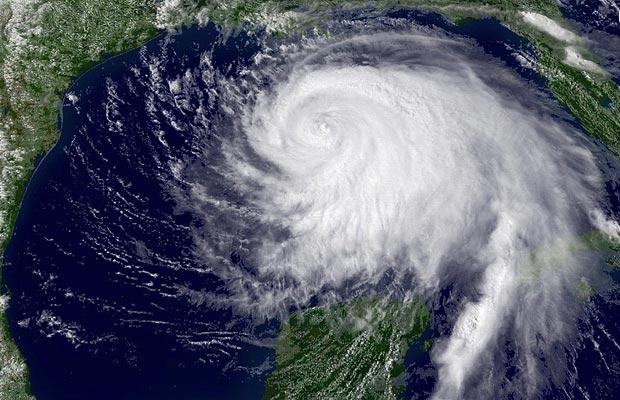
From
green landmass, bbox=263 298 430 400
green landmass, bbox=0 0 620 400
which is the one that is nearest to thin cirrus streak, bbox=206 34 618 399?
green landmass, bbox=263 298 430 400

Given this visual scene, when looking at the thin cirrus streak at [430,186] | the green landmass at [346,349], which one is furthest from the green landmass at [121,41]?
the green landmass at [346,349]

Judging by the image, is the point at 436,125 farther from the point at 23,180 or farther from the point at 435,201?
the point at 23,180

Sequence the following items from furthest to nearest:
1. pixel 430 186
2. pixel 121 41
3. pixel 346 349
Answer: pixel 121 41
pixel 430 186
pixel 346 349

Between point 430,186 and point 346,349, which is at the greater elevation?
point 430,186

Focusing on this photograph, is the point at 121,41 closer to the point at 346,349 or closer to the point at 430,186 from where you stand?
the point at 430,186

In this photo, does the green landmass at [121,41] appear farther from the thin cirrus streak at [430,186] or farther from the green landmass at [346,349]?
the green landmass at [346,349]

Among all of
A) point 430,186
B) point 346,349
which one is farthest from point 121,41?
point 346,349

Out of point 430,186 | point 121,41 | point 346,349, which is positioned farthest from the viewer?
point 121,41
